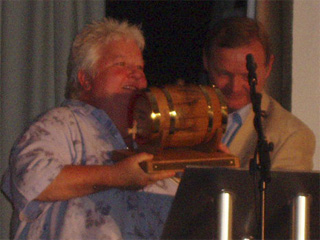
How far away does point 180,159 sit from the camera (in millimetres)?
1407

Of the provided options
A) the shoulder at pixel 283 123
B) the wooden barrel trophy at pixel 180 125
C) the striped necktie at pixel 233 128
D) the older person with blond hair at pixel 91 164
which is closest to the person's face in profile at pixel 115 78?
the older person with blond hair at pixel 91 164

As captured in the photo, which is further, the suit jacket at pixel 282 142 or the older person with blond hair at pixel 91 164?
the suit jacket at pixel 282 142

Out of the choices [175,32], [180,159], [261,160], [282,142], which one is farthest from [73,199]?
[175,32]

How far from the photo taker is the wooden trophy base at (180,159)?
1.36 metres

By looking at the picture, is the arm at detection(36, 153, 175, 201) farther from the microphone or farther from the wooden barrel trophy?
the microphone

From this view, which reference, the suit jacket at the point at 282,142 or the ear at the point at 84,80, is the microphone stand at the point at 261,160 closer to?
the suit jacket at the point at 282,142

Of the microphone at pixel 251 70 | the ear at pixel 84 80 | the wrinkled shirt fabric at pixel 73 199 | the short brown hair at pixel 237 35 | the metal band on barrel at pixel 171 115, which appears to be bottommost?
the wrinkled shirt fabric at pixel 73 199

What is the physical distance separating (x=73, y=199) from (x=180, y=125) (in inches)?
15.8

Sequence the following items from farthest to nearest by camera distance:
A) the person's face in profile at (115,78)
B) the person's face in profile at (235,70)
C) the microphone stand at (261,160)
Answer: the person's face in profile at (235,70) < the person's face in profile at (115,78) < the microphone stand at (261,160)

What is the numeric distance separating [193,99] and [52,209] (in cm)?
56

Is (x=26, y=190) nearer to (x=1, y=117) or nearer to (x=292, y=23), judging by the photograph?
(x=1, y=117)

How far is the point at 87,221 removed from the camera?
1.41m

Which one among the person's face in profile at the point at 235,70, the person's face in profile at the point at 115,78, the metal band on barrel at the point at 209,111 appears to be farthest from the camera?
the person's face in profile at the point at 235,70

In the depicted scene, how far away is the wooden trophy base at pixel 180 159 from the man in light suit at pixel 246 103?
26 cm
